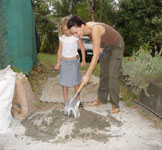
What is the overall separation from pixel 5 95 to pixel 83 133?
1211mm

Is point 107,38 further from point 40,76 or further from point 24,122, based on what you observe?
point 40,76

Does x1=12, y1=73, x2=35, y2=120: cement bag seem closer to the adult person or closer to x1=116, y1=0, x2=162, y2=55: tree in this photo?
the adult person

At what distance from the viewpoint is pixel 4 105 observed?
9.39 ft

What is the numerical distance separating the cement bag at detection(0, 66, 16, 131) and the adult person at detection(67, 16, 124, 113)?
41.1 inches

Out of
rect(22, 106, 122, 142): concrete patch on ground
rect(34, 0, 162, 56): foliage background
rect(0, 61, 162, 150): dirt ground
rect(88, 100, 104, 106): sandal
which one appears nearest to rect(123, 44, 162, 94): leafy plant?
rect(0, 61, 162, 150): dirt ground

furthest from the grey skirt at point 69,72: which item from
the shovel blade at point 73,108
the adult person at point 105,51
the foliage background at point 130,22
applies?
the foliage background at point 130,22

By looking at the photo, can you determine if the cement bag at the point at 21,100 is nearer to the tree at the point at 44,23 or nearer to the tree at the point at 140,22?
the tree at the point at 44,23

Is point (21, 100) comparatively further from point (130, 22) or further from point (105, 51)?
point (130, 22)

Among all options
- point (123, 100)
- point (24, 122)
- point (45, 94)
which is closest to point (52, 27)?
point (45, 94)

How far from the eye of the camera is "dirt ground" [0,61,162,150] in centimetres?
255

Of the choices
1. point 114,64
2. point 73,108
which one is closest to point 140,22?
point 114,64

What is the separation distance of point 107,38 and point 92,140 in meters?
1.59

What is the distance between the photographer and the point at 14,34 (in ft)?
15.4

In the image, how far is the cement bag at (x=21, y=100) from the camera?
317cm
